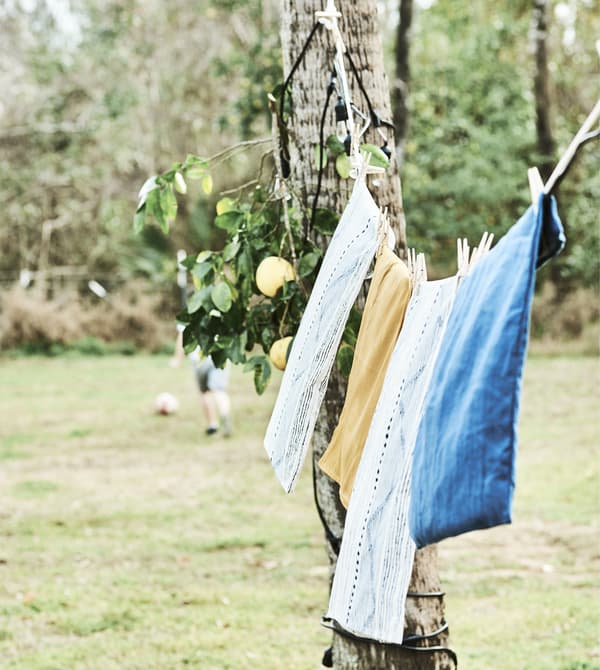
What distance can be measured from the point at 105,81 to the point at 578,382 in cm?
1138

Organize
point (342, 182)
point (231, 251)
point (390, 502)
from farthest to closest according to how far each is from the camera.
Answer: point (231, 251), point (342, 182), point (390, 502)

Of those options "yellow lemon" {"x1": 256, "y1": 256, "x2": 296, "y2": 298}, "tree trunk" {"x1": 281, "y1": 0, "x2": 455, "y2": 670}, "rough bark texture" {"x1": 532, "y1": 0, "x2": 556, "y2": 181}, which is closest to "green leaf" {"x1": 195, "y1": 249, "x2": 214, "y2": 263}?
"yellow lemon" {"x1": 256, "y1": 256, "x2": 296, "y2": 298}

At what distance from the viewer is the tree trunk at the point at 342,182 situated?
8.80 feet

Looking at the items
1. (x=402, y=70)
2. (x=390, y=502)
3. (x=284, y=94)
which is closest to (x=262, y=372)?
(x=284, y=94)

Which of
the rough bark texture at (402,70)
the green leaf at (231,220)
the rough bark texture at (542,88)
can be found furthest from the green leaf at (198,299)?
the rough bark texture at (542,88)

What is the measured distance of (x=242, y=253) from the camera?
288 cm

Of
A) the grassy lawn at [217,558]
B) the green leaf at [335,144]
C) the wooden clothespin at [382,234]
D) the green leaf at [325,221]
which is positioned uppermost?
the green leaf at [335,144]

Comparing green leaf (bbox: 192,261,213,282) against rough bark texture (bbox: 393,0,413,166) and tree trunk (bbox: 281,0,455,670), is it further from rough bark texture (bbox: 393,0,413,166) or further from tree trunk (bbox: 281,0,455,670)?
rough bark texture (bbox: 393,0,413,166)

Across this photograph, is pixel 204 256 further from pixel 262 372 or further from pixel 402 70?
pixel 402 70

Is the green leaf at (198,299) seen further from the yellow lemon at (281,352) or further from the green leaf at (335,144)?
the green leaf at (335,144)

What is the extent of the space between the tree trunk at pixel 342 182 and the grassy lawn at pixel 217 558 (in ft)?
4.67

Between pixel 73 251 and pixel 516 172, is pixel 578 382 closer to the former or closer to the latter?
pixel 516 172

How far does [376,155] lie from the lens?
2566 millimetres

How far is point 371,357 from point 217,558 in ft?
12.3
